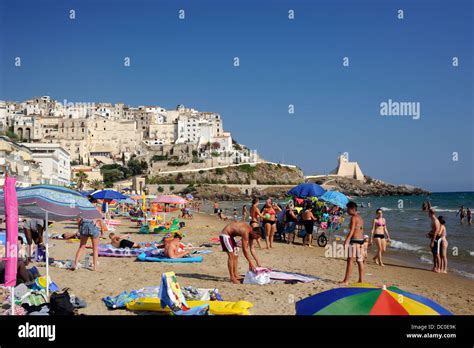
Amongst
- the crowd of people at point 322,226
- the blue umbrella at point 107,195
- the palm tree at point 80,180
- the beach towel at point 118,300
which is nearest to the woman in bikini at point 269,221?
the crowd of people at point 322,226

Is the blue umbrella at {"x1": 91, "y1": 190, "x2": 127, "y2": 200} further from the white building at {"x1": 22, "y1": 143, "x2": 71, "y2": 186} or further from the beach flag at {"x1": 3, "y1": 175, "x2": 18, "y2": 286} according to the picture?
the white building at {"x1": 22, "y1": 143, "x2": 71, "y2": 186}

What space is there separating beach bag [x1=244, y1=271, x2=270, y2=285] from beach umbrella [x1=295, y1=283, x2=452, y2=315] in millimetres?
4290

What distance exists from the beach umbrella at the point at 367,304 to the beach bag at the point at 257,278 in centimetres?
429

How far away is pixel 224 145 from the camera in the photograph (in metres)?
108

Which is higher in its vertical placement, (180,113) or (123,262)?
(180,113)

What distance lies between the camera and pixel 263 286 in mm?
8406

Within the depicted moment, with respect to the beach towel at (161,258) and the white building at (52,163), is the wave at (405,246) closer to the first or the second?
the beach towel at (161,258)

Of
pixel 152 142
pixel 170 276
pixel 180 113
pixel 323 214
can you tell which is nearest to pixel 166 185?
pixel 152 142

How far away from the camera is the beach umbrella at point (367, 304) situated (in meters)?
4.07

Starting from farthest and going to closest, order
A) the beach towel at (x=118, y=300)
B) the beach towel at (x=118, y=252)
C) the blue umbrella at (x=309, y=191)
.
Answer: the blue umbrella at (x=309, y=191)
the beach towel at (x=118, y=252)
the beach towel at (x=118, y=300)

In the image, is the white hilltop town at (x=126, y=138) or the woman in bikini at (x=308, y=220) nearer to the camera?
the woman in bikini at (x=308, y=220)
